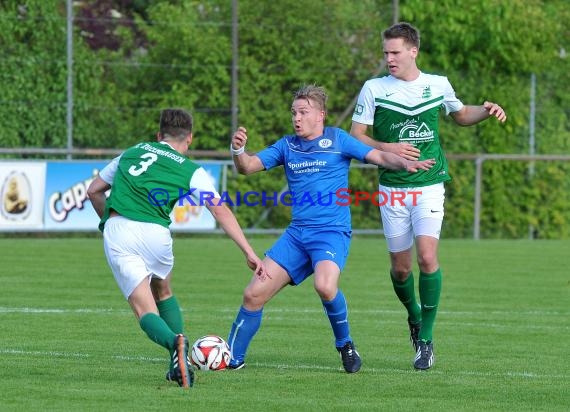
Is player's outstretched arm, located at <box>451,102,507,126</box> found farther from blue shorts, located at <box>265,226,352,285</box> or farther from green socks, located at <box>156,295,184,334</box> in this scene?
green socks, located at <box>156,295,184,334</box>

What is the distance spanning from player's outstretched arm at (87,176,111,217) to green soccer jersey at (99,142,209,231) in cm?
32

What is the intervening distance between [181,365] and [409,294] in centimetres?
235

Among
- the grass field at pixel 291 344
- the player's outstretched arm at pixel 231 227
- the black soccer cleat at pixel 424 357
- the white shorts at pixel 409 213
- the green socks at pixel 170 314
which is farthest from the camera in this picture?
the white shorts at pixel 409 213

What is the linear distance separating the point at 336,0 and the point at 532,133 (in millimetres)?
4473

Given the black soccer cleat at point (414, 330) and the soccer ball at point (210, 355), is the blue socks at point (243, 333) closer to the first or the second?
the soccer ball at point (210, 355)

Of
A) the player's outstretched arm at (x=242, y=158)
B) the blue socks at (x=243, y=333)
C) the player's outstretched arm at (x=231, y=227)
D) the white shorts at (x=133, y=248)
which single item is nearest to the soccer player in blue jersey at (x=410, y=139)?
the player's outstretched arm at (x=242, y=158)

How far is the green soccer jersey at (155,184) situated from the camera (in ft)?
26.2

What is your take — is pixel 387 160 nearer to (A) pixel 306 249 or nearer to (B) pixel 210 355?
(A) pixel 306 249

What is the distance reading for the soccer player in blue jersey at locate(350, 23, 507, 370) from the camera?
29.9 ft

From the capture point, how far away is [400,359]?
30.6ft

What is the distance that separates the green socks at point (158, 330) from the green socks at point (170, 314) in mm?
633

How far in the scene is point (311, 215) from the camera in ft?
28.5

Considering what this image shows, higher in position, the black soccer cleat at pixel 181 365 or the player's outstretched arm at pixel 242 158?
the player's outstretched arm at pixel 242 158

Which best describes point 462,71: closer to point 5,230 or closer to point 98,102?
point 98,102
